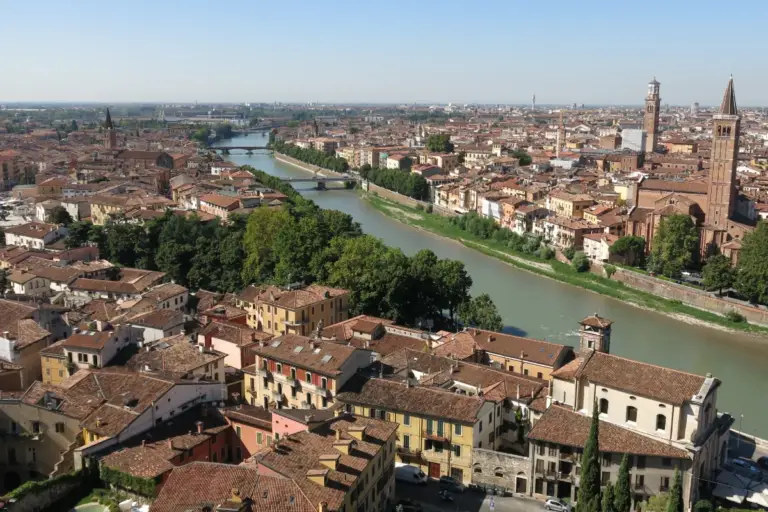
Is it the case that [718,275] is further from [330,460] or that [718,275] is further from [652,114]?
[652,114]

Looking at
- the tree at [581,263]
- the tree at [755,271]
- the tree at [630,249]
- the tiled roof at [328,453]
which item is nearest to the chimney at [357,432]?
the tiled roof at [328,453]

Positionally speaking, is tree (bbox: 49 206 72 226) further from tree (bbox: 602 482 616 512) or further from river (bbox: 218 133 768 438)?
tree (bbox: 602 482 616 512)

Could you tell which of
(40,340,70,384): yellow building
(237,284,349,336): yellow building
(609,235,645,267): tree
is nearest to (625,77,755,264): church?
(609,235,645,267): tree

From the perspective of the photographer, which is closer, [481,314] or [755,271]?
[481,314]

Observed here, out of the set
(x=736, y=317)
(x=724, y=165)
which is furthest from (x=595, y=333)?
(x=724, y=165)

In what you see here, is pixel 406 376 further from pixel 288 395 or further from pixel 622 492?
pixel 622 492

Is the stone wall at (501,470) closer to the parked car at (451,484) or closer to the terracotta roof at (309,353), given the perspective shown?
the parked car at (451,484)
